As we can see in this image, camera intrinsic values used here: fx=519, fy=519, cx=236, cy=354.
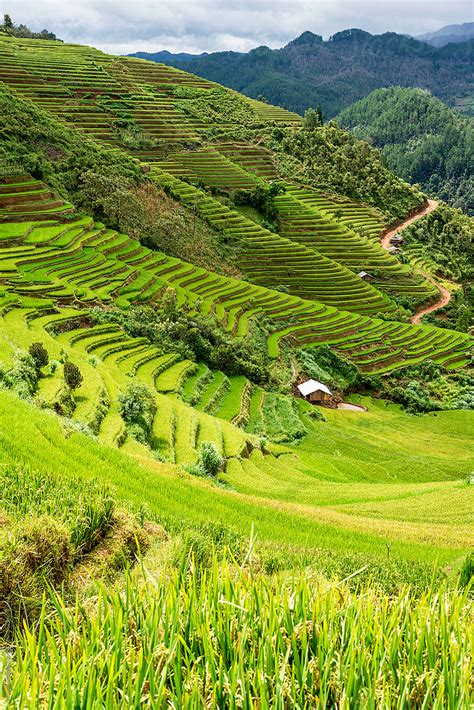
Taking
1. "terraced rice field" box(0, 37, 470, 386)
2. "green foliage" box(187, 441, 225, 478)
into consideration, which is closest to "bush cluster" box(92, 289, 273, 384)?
"terraced rice field" box(0, 37, 470, 386)

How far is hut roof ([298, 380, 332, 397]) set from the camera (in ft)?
126

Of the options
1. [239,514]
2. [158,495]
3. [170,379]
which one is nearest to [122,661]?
[158,495]

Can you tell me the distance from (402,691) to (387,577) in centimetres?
410

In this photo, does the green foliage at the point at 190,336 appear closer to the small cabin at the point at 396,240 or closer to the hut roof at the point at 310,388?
the hut roof at the point at 310,388

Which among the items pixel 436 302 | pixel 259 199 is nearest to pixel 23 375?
pixel 436 302

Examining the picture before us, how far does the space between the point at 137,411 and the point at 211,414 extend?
9.57m

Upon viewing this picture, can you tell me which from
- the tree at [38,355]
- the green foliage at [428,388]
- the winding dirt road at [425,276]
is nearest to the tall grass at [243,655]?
the tree at [38,355]

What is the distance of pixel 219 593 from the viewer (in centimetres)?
265

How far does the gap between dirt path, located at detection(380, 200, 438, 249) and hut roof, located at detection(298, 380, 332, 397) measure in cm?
4538

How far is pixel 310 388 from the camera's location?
38688 millimetres

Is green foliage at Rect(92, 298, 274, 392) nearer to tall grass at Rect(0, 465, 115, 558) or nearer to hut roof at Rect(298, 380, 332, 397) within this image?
hut roof at Rect(298, 380, 332, 397)

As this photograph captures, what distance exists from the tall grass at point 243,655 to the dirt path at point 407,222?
263ft

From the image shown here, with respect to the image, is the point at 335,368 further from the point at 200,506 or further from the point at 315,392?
the point at 200,506

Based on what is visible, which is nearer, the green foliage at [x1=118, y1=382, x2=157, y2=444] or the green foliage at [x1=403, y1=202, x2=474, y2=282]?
the green foliage at [x1=118, y1=382, x2=157, y2=444]
